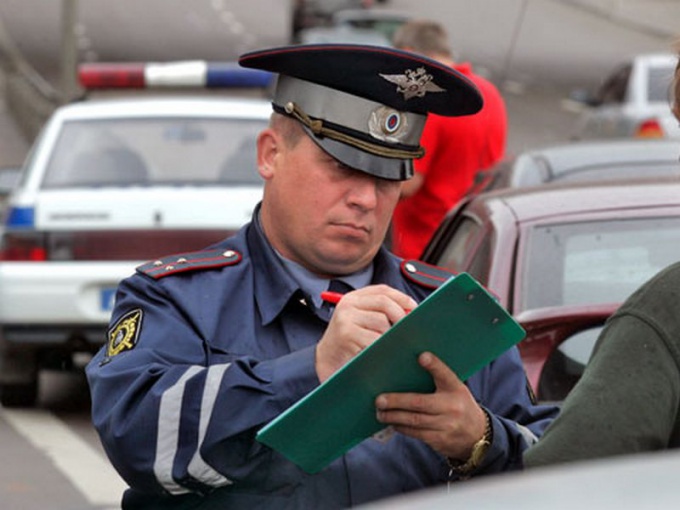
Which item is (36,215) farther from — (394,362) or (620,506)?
(620,506)

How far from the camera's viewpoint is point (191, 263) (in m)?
3.32

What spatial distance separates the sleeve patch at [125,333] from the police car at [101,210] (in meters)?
5.89

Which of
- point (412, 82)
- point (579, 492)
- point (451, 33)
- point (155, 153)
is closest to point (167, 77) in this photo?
point (155, 153)

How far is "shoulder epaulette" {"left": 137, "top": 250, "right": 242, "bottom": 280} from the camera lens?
10.8ft

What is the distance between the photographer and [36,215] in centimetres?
949

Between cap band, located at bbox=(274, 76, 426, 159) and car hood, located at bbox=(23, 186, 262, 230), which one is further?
car hood, located at bbox=(23, 186, 262, 230)

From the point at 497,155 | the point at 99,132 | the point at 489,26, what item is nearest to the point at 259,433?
the point at 497,155

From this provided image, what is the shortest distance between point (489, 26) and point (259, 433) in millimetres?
42690

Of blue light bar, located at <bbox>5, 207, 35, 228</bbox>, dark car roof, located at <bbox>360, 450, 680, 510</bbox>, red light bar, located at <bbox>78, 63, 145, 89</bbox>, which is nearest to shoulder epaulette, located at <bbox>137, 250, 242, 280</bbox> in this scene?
dark car roof, located at <bbox>360, 450, 680, 510</bbox>

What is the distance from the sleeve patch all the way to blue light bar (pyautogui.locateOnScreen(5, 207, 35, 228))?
6355mm

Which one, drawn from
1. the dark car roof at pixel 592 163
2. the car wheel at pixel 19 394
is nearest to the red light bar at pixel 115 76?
the car wheel at pixel 19 394

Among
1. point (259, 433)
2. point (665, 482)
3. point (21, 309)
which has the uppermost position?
point (665, 482)

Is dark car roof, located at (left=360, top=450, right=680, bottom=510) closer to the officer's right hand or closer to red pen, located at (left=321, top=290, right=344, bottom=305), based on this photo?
the officer's right hand

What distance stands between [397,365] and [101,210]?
6761 mm
